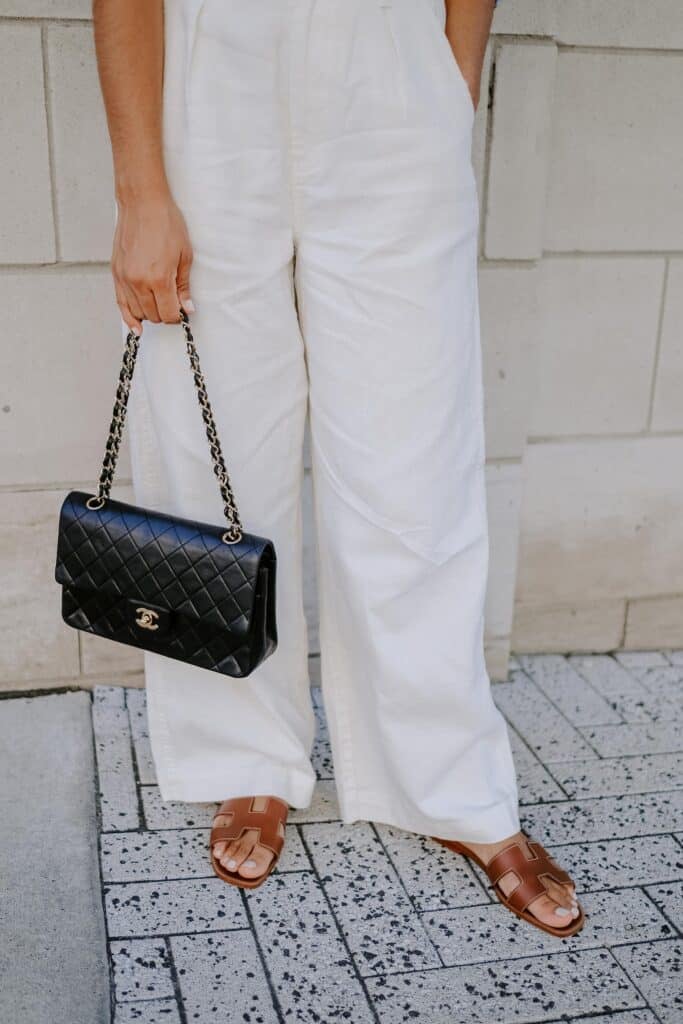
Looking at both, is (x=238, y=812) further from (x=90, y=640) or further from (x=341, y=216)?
(x=341, y=216)

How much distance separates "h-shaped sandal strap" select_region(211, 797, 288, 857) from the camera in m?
2.05

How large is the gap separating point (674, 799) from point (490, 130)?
1463 mm

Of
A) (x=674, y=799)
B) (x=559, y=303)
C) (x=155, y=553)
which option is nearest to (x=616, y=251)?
(x=559, y=303)

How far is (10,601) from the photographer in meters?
2.52

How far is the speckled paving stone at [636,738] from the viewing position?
249 centimetres

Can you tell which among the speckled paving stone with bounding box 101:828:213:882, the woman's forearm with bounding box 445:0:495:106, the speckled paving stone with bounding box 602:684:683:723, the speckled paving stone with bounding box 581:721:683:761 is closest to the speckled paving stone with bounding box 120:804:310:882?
the speckled paving stone with bounding box 101:828:213:882

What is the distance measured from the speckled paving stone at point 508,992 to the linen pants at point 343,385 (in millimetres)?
255

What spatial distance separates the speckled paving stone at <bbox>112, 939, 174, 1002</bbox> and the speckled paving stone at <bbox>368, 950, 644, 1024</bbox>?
329 millimetres

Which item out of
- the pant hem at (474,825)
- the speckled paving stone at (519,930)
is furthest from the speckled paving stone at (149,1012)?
the pant hem at (474,825)

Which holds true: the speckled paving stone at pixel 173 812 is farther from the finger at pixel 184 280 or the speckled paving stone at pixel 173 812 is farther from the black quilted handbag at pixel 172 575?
the finger at pixel 184 280

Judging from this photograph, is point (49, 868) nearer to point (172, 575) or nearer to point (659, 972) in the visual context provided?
point (172, 575)

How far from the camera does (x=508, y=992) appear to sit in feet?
5.77

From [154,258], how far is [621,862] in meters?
1.38

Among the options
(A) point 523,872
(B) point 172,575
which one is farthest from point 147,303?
(A) point 523,872
